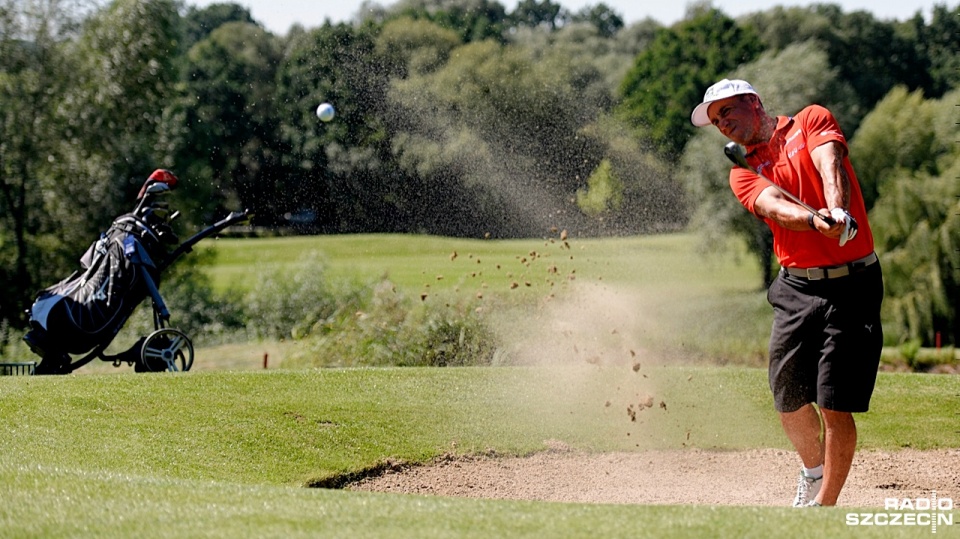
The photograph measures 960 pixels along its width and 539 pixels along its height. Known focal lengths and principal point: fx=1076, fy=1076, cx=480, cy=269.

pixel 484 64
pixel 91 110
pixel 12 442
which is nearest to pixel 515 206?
pixel 484 64

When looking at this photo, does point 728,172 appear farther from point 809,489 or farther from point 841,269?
point 841,269

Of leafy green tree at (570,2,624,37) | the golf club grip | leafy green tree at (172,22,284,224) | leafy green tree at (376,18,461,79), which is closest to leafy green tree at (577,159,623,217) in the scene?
leafy green tree at (376,18,461,79)

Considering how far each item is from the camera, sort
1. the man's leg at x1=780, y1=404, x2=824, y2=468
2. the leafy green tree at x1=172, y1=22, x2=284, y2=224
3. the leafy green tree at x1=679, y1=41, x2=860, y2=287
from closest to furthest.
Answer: the man's leg at x1=780, y1=404, x2=824, y2=468, the leafy green tree at x1=679, y1=41, x2=860, y2=287, the leafy green tree at x1=172, y1=22, x2=284, y2=224

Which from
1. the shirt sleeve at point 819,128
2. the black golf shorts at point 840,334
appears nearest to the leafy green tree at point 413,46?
the shirt sleeve at point 819,128

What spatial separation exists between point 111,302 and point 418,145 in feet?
40.7

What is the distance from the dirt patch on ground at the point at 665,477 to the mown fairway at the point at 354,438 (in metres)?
0.18

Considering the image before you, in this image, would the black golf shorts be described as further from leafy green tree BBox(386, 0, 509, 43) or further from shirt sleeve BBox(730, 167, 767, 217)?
leafy green tree BBox(386, 0, 509, 43)

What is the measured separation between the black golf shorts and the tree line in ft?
30.8

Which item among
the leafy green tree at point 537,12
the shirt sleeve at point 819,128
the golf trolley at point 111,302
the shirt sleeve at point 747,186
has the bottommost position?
the golf trolley at point 111,302

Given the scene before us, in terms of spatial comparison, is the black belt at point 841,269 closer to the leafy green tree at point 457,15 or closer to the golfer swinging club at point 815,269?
the golfer swinging club at point 815,269

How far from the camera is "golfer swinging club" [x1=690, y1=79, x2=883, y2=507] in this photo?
489cm

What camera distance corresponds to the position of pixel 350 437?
7.29 m

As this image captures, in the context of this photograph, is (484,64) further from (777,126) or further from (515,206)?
(777,126)

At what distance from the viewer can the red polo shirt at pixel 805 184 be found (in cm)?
492
